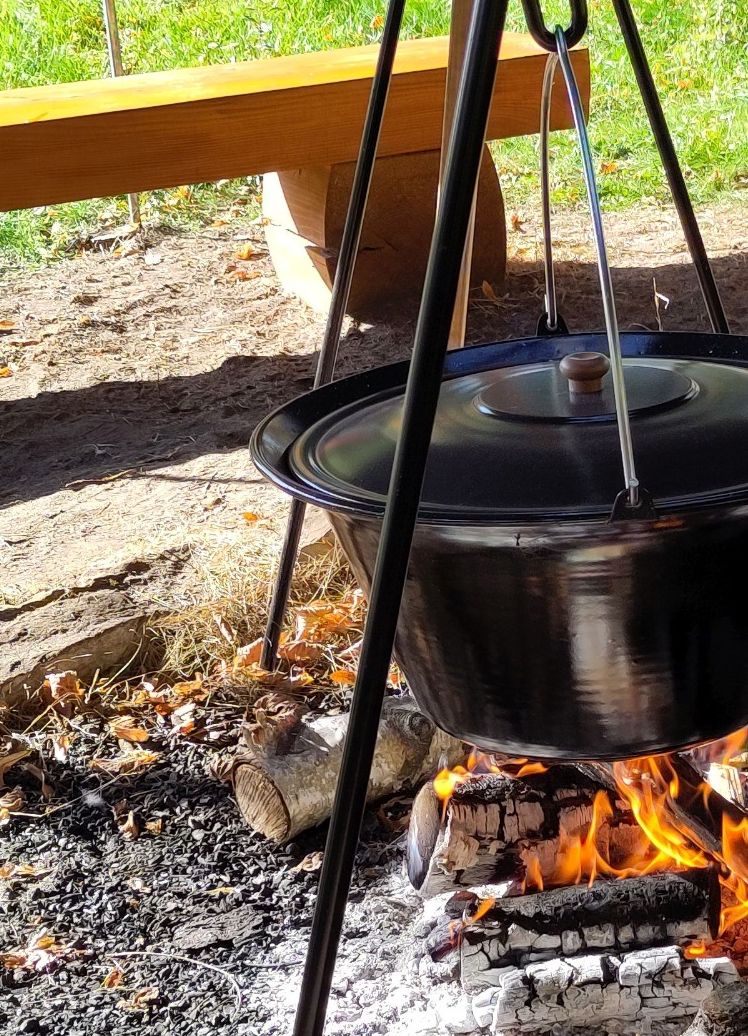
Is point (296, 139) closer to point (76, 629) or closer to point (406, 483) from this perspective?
point (76, 629)

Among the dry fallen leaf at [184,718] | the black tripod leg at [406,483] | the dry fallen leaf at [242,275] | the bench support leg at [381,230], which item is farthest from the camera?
the dry fallen leaf at [242,275]

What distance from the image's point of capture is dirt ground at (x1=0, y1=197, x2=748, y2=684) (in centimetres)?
287

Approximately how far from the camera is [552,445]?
1437mm

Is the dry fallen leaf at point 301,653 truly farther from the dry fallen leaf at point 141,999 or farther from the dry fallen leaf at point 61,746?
the dry fallen leaf at point 141,999

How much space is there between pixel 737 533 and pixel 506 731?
0.36 m

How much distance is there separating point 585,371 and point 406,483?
435 millimetres

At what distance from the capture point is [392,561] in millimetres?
1159

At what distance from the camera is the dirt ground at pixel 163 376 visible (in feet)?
9.43

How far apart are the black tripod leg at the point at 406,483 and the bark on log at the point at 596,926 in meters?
0.45

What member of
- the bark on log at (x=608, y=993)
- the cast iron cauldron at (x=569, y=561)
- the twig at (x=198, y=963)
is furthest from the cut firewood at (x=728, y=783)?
the twig at (x=198, y=963)

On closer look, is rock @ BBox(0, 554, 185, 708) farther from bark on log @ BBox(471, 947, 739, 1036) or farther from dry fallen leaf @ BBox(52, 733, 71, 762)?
bark on log @ BBox(471, 947, 739, 1036)

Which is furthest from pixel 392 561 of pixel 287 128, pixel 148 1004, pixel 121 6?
pixel 121 6

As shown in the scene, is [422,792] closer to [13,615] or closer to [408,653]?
[408,653]

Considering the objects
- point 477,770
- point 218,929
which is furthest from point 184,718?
point 477,770
